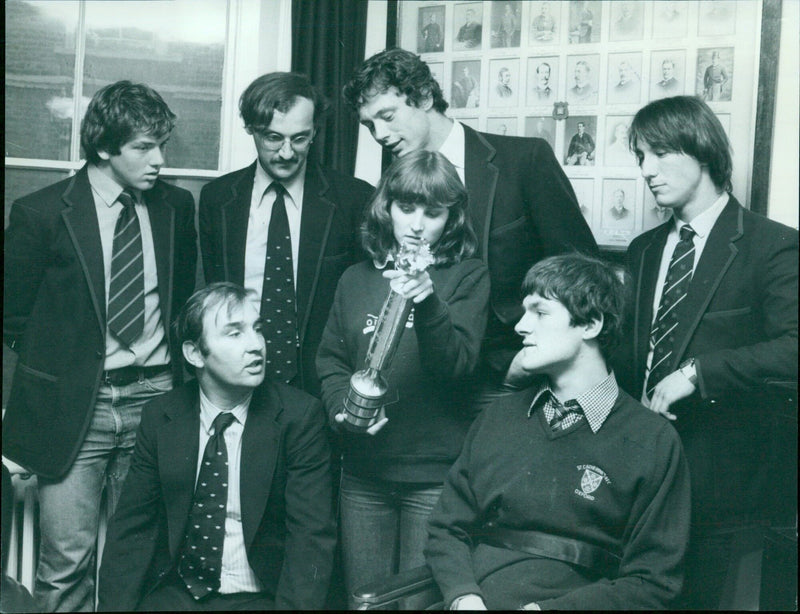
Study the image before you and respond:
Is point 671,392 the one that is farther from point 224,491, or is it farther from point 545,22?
point 545,22

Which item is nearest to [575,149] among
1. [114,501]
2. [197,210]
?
[197,210]

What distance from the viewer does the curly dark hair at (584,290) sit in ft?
5.40

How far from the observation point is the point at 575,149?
2.28 meters

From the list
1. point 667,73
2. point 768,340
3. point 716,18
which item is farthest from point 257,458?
point 716,18

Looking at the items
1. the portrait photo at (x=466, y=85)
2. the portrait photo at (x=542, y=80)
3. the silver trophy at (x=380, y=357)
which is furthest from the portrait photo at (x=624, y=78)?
the silver trophy at (x=380, y=357)

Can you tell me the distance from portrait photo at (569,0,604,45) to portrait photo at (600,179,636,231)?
0.40 meters

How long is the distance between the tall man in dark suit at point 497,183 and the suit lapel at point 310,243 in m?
0.22

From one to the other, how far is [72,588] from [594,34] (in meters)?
1.98

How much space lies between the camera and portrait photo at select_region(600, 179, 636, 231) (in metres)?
2.23

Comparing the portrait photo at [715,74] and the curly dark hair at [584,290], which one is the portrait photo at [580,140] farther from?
the curly dark hair at [584,290]

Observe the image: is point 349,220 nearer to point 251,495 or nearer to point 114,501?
point 251,495

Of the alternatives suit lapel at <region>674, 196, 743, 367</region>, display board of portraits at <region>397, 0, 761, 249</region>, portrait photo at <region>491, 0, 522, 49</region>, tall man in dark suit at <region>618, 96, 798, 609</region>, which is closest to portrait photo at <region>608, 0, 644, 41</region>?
display board of portraits at <region>397, 0, 761, 249</region>

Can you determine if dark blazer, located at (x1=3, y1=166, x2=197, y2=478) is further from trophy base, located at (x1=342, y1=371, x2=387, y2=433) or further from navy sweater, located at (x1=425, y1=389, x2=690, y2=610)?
navy sweater, located at (x1=425, y1=389, x2=690, y2=610)

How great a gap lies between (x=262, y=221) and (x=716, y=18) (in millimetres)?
1271
